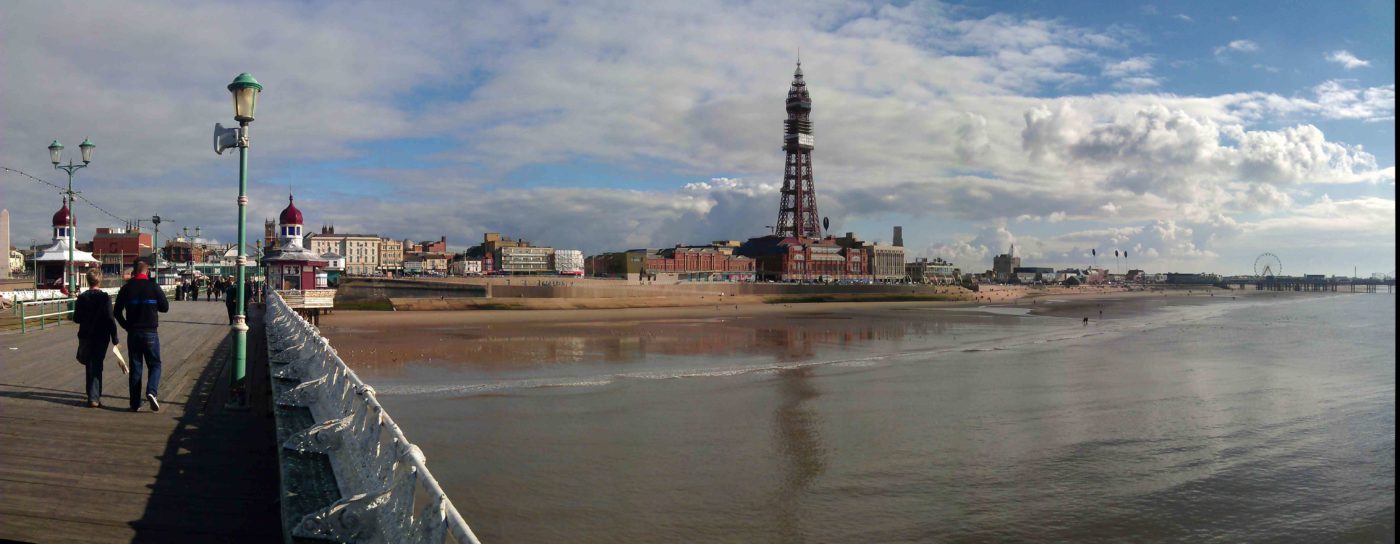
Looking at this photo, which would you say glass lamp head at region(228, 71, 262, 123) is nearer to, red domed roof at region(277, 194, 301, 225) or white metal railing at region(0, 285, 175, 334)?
white metal railing at region(0, 285, 175, 334)

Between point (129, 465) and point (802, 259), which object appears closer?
point (129, 465)

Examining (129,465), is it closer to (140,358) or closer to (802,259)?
(140,358)

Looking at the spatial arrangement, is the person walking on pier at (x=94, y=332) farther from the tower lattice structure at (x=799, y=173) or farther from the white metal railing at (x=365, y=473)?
the tower lattice structure at (x=799, y=173)

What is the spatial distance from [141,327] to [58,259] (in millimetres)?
36497

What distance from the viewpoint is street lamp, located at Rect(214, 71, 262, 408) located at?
26.6 ft

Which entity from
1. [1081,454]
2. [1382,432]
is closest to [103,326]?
[1081,454]

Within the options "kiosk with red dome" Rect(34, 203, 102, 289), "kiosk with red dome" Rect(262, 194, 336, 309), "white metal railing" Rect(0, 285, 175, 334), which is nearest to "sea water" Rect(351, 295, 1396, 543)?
"white metal railing" Rect(0, 285, 175, 334)

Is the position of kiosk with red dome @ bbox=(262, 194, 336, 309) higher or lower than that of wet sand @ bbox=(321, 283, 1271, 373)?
higher

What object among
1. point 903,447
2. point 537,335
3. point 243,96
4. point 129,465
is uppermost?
point 243,96

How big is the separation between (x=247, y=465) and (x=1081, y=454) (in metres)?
10.0

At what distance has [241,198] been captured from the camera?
28.4 feet

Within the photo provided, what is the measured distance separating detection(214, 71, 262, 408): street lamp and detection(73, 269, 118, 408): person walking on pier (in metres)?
1.13

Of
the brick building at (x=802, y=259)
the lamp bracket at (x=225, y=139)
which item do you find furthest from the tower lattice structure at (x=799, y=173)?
the lamp bracket at (x=225, y=139)

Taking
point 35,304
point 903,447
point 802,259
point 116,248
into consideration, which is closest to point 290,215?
point 35,304
